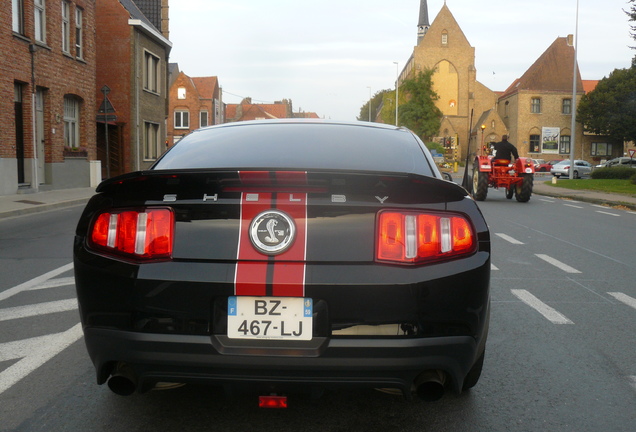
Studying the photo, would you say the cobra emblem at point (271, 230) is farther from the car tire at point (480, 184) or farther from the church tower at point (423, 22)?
the church tower at point (423, 22)

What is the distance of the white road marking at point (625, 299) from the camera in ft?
20.6

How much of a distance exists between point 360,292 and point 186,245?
737 mm

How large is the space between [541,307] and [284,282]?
12.6ft

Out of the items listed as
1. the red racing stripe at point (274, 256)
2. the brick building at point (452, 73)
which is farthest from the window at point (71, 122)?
the brick building at point (452, 73)

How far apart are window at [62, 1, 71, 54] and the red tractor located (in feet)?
50.8

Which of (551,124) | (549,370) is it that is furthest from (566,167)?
(549,370)

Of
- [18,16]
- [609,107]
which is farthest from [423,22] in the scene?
[18,16]

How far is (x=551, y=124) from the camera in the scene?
80.8 m

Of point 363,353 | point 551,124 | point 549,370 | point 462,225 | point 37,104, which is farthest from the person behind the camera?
point 551,124

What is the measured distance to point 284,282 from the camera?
2.83m

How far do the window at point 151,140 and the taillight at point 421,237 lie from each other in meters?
34.7

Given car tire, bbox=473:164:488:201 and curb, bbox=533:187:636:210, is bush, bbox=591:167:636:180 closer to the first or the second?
curb, bbox=533:187:636:210

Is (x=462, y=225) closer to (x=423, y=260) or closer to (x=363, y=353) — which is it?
(x=423, y=260)

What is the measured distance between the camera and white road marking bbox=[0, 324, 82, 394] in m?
4.04
